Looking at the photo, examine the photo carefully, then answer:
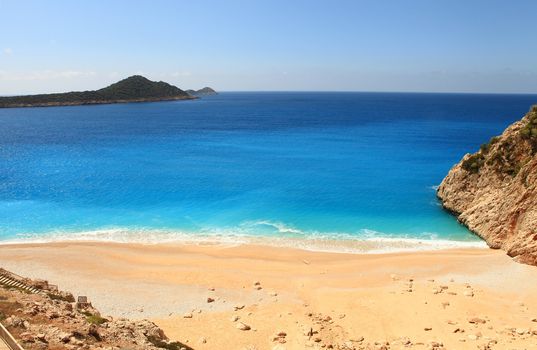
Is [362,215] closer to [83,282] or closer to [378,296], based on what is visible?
[378,296]

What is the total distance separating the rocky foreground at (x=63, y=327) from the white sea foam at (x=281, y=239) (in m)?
17.7

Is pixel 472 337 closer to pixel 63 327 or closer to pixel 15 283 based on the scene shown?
pixel 63 327

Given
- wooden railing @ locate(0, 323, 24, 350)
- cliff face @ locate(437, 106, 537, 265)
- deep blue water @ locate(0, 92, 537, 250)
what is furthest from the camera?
deep blue water @ locate(0, 92, 537, 250)

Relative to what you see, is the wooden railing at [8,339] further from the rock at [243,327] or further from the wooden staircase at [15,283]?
the rock at [243,327]

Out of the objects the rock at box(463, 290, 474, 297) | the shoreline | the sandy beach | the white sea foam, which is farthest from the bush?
the rock at box(463, 290, 474, 297)

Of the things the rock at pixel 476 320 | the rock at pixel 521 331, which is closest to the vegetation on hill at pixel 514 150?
the rock at pixel 476 320

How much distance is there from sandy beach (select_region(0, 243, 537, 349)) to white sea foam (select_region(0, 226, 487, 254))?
1.58 metres

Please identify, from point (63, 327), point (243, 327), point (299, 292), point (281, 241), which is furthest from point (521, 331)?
point (63, 327)

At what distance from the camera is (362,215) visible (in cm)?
4294

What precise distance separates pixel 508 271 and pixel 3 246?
42.5 meters

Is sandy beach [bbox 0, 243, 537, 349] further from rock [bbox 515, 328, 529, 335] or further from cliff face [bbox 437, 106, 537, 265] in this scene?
cliff face [bbox 437, 106, 537, 265]

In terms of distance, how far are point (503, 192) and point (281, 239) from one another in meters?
21.0

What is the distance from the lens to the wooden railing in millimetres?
12953

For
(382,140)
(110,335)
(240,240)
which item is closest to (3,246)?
(240,240)
